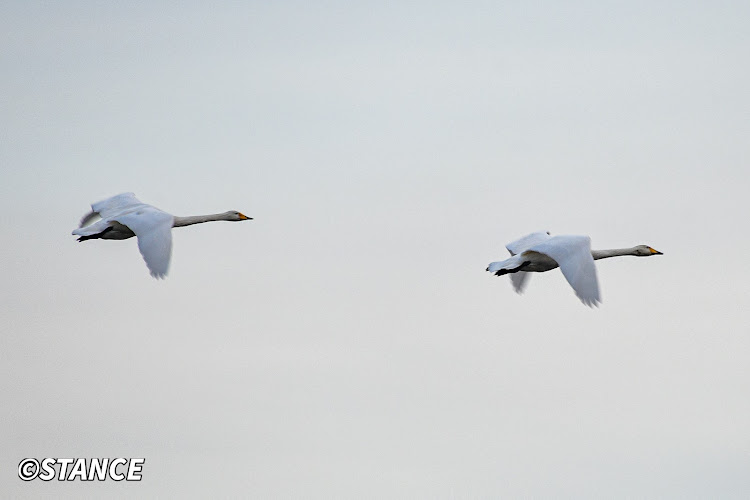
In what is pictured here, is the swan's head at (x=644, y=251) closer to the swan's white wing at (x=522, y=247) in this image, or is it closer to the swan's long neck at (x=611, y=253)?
the swan's long neck at (x=611, y=253)

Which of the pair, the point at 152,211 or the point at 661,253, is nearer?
the point at 152,211

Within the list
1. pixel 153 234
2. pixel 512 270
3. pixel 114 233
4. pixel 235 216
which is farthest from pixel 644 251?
pixel 114 233

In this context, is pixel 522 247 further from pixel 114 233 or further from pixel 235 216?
pixel 114 233

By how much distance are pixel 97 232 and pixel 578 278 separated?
534 inches

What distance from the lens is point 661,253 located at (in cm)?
4969

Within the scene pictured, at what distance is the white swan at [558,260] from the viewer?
1588 inches

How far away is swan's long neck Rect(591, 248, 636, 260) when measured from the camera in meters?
48.1

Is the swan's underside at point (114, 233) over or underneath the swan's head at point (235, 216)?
underneath

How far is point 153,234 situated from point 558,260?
32.7 feet

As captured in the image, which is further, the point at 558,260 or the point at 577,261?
the point at 558,260

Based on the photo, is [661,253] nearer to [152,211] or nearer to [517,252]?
[517,252]

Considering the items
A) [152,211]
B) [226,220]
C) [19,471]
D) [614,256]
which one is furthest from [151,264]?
[614,256]

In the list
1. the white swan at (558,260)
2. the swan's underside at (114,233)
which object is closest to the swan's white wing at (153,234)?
the swan's underside at (114,233)

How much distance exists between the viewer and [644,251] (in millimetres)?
49312
